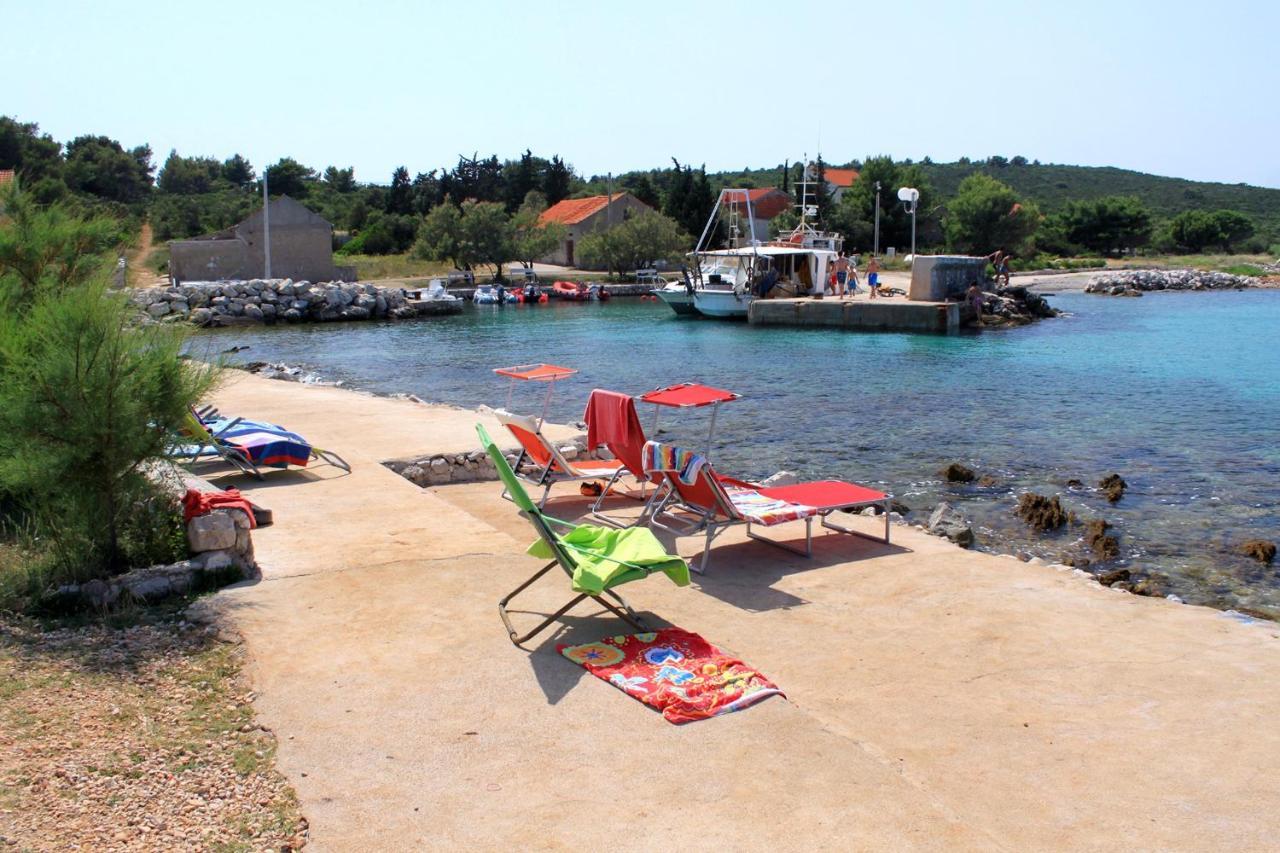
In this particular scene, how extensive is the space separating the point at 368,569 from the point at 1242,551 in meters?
8.07

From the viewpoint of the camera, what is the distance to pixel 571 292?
178 ft

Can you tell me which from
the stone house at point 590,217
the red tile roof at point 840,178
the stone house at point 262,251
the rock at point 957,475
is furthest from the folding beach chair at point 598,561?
the red tile roof at point 840,178

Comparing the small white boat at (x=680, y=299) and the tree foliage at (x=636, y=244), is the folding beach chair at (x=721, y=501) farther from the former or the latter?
the tree foliage at (x=636, y=244)

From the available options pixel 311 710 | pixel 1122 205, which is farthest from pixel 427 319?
pixel 1122 205

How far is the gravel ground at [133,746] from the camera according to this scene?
374cm

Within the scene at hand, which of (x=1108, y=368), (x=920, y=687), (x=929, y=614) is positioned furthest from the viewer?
(x=1108, y=368)

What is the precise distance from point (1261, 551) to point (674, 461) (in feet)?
19.4

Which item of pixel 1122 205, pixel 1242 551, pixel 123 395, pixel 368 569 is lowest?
pixel 1242 551

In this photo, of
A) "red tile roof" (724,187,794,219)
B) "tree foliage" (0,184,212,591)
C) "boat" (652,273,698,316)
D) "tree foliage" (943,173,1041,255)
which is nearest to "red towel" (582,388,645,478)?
"tree foliage" (0,184,212,591)

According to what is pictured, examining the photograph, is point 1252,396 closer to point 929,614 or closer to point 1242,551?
point 1242,551

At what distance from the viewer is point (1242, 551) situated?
10.2 meters

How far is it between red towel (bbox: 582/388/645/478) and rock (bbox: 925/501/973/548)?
323 centimetres

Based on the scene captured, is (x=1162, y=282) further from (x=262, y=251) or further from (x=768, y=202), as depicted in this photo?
(x=262, y=251)

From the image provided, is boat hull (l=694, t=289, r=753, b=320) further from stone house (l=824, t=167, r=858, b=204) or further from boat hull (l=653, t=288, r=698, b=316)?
stone house (l=824, t=167, r=858, b=204)
